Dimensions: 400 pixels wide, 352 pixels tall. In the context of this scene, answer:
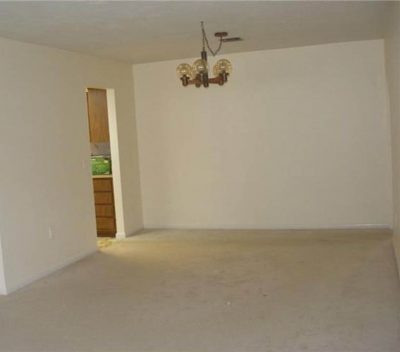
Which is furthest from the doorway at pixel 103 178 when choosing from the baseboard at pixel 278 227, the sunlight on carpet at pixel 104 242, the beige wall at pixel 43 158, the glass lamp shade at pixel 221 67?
the glass lamp shade at pixel 221 67

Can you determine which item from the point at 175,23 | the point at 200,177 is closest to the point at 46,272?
the point at 200,177

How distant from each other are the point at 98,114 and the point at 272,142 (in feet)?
7.91

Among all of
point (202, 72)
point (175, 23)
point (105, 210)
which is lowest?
point (105, 210)

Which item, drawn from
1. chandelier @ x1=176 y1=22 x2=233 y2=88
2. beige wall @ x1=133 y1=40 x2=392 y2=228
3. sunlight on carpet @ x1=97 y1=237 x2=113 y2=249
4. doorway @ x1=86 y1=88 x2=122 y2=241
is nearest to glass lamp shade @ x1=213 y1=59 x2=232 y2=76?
chandelier @ x1=176 y1=22 x2=233 y2=88

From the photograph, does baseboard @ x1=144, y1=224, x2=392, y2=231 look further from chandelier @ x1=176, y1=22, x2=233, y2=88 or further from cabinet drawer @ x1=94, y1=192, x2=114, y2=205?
chandelier @ x1=176, y1=22, x2=233, y2=88

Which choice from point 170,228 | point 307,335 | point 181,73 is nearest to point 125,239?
point 170,228

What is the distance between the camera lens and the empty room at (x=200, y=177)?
3.85 meters

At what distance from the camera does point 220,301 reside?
420 cm

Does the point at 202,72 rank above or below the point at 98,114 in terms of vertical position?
above

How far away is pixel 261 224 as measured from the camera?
23.0 feet

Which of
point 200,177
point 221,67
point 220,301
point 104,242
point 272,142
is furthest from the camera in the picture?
point 200,177

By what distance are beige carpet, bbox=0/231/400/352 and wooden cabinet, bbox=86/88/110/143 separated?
5.72ft

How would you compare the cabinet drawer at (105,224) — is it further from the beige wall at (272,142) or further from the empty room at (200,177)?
the beige wall at (272,142)

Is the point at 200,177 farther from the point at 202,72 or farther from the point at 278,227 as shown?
the point at 202,72
